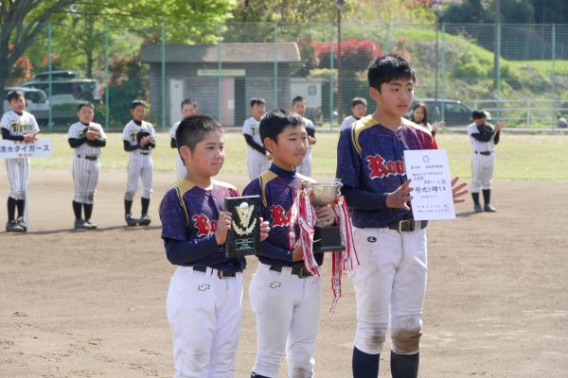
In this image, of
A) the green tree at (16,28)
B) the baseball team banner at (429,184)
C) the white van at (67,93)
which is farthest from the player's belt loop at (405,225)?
the green tree at (16,28)

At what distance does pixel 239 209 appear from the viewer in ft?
16.1

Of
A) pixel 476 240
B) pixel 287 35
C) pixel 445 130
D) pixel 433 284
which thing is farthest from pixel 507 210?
pixel 287 35

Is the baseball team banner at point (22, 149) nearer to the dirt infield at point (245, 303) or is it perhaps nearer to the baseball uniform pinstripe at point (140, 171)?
the dirt infield at point (245, 303)

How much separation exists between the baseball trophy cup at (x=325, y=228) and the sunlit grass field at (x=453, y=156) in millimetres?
17314

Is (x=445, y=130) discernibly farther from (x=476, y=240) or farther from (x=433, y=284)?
(x=433, y=284)

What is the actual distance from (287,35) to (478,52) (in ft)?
28.5

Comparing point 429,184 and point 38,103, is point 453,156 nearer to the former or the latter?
point 38,103

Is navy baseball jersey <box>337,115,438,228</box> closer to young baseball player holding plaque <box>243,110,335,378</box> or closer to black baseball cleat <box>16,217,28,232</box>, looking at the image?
young baseball player holding plaque <box>243,110,335,378</box>

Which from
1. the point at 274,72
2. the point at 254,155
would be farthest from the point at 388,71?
the point at 274,72

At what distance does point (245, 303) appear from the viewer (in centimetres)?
980

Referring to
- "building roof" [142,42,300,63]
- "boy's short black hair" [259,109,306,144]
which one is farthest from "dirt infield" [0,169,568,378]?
"building roof" [142,42,300,63]

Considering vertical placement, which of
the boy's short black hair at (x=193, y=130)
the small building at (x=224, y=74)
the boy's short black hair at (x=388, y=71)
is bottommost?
the boy's short black hair at (x=193, y=130)

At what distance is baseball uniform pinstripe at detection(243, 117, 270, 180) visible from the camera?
16.4 m

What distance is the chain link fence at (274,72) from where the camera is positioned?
132ft
